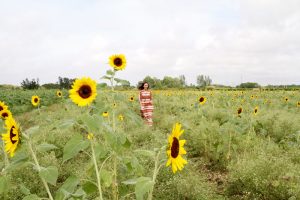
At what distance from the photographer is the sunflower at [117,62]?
3221mm

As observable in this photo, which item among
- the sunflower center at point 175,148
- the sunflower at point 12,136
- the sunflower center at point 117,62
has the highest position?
the sunflower center at point 117,62

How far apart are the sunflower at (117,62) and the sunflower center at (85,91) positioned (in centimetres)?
90

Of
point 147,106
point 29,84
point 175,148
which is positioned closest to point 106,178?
point 175,148

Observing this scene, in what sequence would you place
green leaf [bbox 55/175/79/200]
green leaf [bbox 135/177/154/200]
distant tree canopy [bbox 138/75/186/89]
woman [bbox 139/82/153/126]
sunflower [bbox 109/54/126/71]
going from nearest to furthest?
green leaf [bbox 135/177/154/200], green leaf [bbox 55/175/79/200], sunflower [bbox 109/54/126/71], woman [bbox 139/82/153/126], distant tree canopy [bbox 138/75/186/89]

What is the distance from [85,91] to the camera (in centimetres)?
230

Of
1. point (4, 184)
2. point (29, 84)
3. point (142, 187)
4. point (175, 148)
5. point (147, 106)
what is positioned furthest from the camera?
point (29, 84)

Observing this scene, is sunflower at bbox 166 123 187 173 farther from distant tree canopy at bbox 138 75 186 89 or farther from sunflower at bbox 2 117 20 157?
distant tree canopy at bbox 138 75 186 89

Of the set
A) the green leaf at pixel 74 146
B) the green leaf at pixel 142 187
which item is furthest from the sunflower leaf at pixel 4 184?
the green leaf at pixel 142 187

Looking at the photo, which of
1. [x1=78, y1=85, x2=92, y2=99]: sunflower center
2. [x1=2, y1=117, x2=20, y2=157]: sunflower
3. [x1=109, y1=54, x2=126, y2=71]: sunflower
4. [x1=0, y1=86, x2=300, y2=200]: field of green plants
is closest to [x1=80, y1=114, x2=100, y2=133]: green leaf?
[x1=0, y1=86, x2=300, y2=200]: field of green plants

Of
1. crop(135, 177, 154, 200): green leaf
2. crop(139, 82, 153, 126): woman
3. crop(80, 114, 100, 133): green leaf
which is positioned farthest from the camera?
crop(139, 82, 153, 126): woman

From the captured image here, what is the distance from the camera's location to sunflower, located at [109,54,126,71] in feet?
10.6

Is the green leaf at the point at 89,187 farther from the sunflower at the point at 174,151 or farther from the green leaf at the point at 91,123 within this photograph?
the sunflower at the point at 174,151

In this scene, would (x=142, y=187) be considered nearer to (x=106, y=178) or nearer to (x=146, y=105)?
(x=106, y=178)

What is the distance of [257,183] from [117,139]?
2800 millimetres
